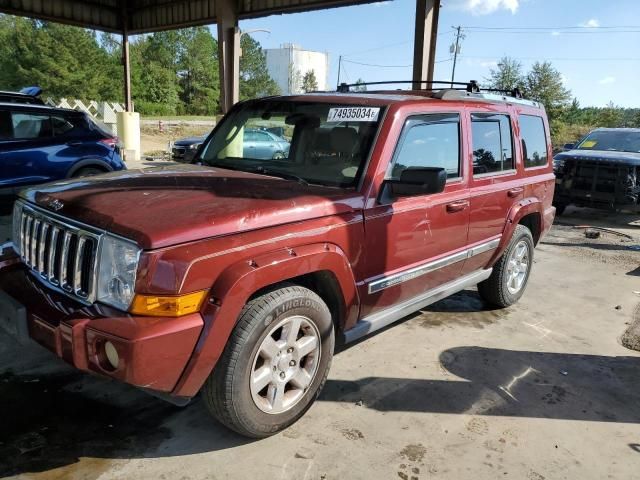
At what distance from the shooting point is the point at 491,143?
169 inches

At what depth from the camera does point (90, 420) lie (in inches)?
116

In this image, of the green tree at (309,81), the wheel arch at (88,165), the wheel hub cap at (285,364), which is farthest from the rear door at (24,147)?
the green tree at (309,81)

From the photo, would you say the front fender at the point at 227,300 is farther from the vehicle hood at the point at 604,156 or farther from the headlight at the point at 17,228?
the vehicle hood at the point at 604,156

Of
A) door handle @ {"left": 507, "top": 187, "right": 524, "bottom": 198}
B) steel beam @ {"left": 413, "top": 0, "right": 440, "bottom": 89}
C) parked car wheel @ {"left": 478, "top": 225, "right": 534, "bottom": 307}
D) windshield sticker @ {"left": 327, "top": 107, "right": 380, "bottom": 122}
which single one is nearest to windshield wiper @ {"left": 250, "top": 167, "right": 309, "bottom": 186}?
windshield sticker @ {"left": 327, "top": 107, "right": 380, "bottom": 122}

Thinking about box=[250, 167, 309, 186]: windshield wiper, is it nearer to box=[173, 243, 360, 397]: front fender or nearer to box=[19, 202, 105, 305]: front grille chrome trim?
box=[173, 243, 360, 397]: front fender

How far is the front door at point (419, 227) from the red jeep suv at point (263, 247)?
0.04ft

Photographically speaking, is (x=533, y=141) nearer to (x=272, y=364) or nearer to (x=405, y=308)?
(x=405, y=308)

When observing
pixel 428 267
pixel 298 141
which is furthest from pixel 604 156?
pixel 298 141

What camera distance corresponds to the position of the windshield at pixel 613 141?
10.5m

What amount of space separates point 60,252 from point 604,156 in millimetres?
9937

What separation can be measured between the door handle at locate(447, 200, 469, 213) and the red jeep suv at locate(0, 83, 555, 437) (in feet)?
0.05

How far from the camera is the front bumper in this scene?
86.7 inches

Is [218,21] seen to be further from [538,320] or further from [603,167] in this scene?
[538,320]

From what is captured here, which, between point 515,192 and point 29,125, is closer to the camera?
point 515,192
